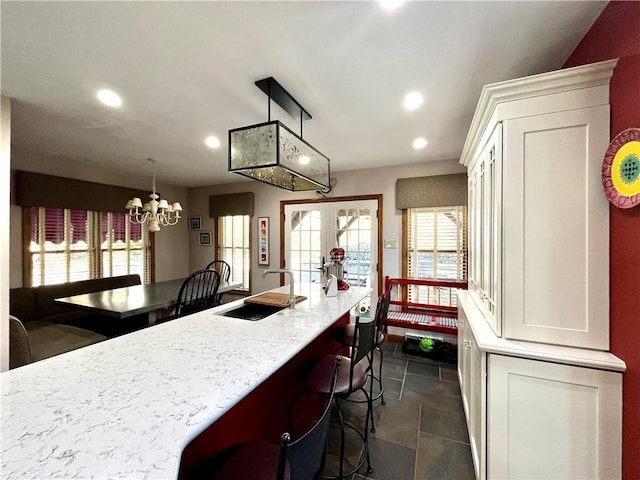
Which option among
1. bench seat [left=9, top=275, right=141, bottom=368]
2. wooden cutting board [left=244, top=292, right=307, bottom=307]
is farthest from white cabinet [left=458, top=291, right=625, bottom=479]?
bench seat [left=9, top=275, right=141, bottom=368]

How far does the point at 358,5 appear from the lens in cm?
117

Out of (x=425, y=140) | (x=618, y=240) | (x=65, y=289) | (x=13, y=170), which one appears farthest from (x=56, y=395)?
(x=13, y=170)

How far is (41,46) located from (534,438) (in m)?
3.19

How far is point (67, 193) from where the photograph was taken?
3.56 m

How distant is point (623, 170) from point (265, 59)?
1756 millimetres

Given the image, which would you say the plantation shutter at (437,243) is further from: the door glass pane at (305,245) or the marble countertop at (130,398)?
the marble countertop at (130,398)

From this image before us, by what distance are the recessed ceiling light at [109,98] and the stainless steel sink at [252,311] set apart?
1.77m

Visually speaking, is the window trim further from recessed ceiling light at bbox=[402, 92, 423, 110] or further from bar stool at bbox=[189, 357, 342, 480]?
bar stool at bbox=[189, 357, 342, 480]

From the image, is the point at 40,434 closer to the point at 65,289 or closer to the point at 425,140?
the point at 425,140

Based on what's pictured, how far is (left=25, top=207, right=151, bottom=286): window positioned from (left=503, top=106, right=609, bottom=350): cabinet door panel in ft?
16.0

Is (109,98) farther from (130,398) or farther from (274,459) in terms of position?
(274,459)

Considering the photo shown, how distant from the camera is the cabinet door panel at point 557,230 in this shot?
118 centimetres

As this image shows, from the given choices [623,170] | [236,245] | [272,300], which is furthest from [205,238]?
[623,170]

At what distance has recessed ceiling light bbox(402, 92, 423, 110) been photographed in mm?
1926
